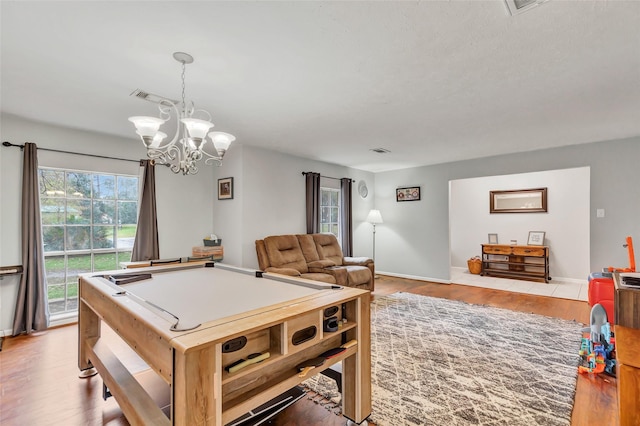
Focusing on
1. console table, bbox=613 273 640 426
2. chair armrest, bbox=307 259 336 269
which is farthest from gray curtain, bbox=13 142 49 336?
console table, bbox=613 273 640 426

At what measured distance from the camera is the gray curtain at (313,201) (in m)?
5.29

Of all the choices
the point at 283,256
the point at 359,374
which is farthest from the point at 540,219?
the point at 359,374

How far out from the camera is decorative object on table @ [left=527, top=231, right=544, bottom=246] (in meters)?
6.17

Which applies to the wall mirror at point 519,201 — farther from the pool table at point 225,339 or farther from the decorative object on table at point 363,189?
the pool table at point 225,339

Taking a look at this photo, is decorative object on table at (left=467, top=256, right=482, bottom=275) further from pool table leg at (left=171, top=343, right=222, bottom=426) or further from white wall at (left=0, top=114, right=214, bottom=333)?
pool table leg at (left=171, top=343, right=222, bottom=426)

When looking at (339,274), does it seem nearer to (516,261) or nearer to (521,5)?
(521,5)

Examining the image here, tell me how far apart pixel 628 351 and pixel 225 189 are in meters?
4.53

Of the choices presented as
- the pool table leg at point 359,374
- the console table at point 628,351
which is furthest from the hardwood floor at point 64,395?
the console table at point 628,351

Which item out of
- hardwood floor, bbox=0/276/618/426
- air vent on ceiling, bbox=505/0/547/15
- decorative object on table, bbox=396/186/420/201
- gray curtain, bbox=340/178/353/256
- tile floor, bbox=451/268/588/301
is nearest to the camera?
air vent on ceiling, bbox=505/0/547/15

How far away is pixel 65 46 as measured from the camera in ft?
6.15

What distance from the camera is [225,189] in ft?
15.4

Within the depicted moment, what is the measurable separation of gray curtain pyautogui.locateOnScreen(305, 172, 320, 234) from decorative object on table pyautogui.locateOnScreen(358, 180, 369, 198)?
1.45 meters

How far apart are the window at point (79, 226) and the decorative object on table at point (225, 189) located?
1.19 m

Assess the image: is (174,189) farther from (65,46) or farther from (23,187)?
(65,46)
